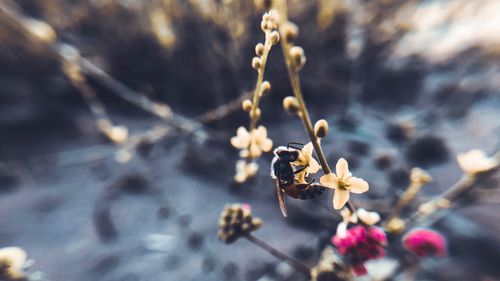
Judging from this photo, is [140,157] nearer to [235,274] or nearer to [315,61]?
[235,274]

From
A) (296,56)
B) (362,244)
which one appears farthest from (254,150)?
(362,244)

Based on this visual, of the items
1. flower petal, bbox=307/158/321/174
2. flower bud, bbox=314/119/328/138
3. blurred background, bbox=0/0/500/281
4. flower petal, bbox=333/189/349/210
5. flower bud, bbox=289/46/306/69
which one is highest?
blurred background, bbox=0/0/500/281

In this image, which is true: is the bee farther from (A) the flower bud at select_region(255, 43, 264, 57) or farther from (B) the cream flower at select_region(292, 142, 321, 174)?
(A) the flower bud at select_region(255, 43, 264, 57)

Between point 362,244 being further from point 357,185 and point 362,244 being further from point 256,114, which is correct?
point 256,114

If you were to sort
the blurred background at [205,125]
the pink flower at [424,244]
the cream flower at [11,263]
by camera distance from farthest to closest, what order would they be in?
the blurred background at [205,125] < the pink flower at [424,244] < the cream flower at [11,263]

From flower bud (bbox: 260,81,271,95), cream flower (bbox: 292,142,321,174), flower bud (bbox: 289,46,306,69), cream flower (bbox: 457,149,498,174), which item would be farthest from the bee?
cream flower (bbox: 457,149,498,174)

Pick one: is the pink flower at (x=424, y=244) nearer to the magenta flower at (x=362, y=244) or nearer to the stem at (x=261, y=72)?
the magenta flower at (x=362, y=244)

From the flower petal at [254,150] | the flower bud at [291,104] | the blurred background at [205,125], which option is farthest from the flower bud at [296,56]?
the blurred background at [205,125]
